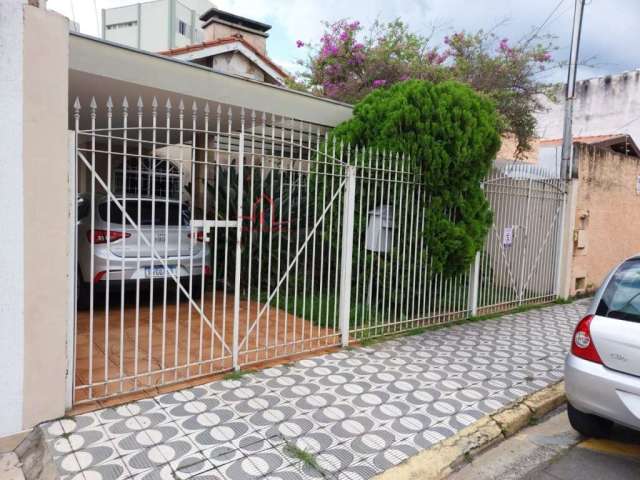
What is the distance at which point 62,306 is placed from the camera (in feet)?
10.6

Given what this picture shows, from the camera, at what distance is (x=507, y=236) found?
24.3 feet

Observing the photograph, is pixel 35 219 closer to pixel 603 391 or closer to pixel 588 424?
pixel 603 391

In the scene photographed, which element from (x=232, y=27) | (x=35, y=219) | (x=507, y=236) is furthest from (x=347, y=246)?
(x=232, y=27)

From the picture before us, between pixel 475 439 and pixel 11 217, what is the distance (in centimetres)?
355

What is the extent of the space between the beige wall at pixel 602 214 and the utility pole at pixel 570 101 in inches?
11.9

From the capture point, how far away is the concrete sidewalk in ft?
9.50

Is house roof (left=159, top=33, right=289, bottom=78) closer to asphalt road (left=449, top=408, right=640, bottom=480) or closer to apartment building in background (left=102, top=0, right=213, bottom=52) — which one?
asphalt road (left=449, top=408, right=640, bottom=480)

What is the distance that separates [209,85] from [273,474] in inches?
194

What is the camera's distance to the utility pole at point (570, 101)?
8.16m

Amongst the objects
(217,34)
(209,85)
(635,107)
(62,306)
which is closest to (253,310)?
(209,85)

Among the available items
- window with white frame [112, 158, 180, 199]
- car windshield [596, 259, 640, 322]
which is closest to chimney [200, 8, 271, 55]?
window with white frame [112, 158, 180, 199]

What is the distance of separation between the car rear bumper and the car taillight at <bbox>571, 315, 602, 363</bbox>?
1.4 inches

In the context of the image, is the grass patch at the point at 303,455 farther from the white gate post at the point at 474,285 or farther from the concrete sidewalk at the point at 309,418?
the white gate post at the point at 474,285

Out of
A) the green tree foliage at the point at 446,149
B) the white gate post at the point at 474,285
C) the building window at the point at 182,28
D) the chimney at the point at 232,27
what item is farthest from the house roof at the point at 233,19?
the building window at the point at 182,28
